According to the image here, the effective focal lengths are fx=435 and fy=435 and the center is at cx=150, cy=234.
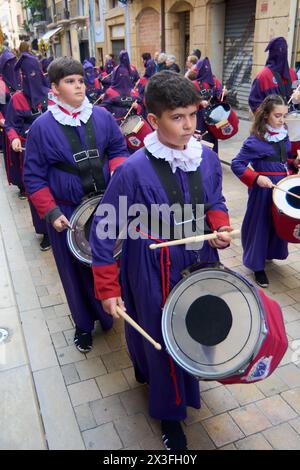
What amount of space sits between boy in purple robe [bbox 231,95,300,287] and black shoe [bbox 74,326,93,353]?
1758mm

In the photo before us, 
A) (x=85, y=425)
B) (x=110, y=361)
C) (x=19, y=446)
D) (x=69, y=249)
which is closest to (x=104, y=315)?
(x=110, y=361)

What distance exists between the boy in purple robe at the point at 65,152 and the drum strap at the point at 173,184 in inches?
36.7

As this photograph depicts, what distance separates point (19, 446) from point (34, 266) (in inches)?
97.6

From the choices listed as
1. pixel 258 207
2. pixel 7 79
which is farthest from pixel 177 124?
pixel 7 79

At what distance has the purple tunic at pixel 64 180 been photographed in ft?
9.62

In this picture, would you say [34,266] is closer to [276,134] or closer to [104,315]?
[104,315]

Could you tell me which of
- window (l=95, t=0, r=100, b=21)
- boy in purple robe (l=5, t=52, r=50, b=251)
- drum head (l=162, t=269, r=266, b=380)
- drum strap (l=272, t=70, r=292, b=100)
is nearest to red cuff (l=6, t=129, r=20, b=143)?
boy in purple robe (l=5, t=52, r=50, b=251)

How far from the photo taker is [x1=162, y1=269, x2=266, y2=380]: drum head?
195 cm

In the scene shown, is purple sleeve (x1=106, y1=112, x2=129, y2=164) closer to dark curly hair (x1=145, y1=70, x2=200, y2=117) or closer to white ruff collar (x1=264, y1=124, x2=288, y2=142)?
dark curly hair (x1=145, y1=70, x2=200, y2=117)

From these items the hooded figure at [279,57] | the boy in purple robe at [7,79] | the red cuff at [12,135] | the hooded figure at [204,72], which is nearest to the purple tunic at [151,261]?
the red cuff at [12,135]

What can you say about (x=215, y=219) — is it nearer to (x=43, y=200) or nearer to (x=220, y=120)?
(x=43, y=200)

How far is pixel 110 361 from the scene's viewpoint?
3.26m

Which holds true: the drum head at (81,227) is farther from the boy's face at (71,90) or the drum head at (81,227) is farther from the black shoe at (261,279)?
the black shoe at (261,279)

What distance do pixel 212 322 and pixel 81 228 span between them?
1245mm
